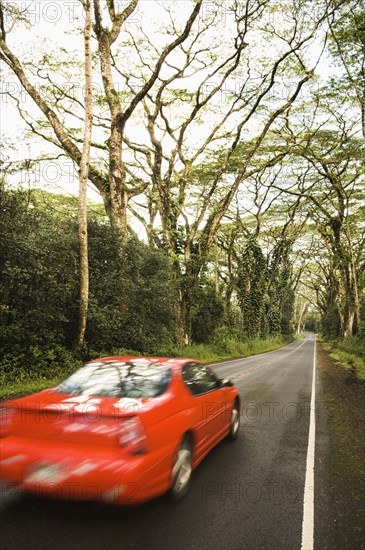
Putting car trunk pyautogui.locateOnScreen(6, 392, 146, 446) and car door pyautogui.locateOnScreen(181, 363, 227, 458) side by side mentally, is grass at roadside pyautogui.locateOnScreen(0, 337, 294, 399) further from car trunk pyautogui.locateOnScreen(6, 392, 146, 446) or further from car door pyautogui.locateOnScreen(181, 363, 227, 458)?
car trunk pyautogui.locateOnScreen(6, 392, 146, 446)

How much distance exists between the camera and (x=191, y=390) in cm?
463

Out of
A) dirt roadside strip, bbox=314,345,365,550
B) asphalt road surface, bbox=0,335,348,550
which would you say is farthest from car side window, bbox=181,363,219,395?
dirt roadside strip, bbox=314,345,365,550

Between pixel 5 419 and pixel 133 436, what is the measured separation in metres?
1.38

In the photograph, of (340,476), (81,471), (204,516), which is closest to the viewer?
(81,471)

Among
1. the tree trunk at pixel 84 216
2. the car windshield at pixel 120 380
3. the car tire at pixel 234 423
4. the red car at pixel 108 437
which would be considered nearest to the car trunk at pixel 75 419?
the red car at pixel 108 437

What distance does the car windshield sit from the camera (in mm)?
4055

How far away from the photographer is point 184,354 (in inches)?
720

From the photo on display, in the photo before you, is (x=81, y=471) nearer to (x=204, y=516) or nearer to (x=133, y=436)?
(x=133, y=436)

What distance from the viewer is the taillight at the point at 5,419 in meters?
3.55

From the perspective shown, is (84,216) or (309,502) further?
(84,216)

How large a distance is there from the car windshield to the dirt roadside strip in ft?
6.95

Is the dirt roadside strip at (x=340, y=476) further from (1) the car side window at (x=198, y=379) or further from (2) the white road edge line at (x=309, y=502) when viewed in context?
(1) the car side window at (x=198, y=379)

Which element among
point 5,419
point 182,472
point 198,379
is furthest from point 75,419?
point 198,379

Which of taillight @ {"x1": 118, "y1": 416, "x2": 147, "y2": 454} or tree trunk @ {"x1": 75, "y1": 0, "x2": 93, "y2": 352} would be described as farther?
tree trunk @ {"x1": 75, "y1": 0, "x2": 93, "y2": 352}
